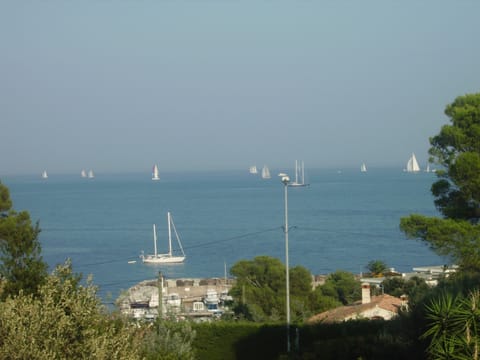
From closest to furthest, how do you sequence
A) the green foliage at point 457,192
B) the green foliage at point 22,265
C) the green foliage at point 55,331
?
the green foliage at point 55,331 < the green foliage at point 22,265 < the green foliage at point 457,192

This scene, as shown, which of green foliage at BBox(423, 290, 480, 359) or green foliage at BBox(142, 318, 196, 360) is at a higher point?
green foliage at BBox(423, 290, 480, 359)

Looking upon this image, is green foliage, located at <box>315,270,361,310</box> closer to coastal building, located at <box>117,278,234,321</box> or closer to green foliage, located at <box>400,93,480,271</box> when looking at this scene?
coastal building, located at <box>117,278,234,321</box>

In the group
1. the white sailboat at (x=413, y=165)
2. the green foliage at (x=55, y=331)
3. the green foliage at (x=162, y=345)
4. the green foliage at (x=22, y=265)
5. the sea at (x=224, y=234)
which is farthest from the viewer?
the white sailboat at (x=413, y=165)

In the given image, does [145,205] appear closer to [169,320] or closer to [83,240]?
[83,240]

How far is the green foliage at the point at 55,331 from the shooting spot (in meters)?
4.92

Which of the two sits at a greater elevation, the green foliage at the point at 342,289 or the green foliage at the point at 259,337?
the green foliage at the point at 259,337

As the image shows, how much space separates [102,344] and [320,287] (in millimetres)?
21281

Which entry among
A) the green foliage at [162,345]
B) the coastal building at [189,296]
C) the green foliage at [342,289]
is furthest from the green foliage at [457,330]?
the green foliage at [342,289]

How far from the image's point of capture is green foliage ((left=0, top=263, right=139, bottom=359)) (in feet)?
16.1

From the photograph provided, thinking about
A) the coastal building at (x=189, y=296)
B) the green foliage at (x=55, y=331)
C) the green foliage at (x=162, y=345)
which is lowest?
the coastal building at (x=189, y=296)

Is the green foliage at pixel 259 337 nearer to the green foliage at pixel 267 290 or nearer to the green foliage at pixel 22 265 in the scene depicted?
the green foliage at pixel 267 290

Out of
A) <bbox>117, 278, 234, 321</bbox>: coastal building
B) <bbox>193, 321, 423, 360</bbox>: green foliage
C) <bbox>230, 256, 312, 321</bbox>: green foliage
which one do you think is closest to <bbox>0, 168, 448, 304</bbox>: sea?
<bbox>117, 278, 234, 321</bbox>: coastal building

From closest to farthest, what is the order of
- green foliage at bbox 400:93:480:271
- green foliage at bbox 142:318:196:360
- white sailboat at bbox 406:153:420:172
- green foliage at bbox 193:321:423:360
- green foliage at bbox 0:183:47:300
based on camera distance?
1. green foliage at bbox 0:183:47:300
2. green foliage at bbox 142:318:196:360
3. green foliage at bbox 193:321:423:360
4. green foliage at bbox 400:93:480:271
5. white sailboat at bbox 406:153:420:172

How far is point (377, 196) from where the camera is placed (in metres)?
105
